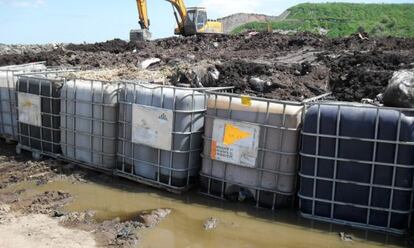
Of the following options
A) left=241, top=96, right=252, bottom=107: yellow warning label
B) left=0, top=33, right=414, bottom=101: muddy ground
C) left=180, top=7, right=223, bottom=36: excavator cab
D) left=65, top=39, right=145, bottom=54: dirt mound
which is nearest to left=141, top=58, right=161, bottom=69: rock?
left=0, top=33, right=414, bottom=101: muddy ground

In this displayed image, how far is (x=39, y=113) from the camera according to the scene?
1016 centimetres

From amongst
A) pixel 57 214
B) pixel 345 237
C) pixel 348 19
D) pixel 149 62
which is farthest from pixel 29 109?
pixel 348 19

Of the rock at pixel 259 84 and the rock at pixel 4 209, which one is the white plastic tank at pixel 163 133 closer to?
the rock at pixel 4 209

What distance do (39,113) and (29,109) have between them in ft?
1.12

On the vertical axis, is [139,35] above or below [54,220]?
above

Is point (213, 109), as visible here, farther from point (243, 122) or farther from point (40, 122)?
point (40, 122)

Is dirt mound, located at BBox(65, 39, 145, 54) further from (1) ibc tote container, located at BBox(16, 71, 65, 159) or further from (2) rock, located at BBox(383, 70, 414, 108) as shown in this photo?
(2) rock, located at BBox(383, 70, 414, 108)

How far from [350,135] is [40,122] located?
715cm

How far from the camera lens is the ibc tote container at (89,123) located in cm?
903

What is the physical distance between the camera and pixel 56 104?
9.91 metres

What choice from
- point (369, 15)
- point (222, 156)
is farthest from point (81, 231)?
point (369, 15)

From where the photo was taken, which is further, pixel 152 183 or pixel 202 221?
pixel 152 183

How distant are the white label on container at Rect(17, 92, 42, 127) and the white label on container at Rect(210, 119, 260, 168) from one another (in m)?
4.76

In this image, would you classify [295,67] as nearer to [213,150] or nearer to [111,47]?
[213,150]
